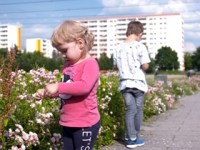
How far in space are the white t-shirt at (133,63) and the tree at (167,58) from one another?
119m

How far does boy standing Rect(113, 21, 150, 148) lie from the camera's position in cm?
496

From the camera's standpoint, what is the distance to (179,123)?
7402mm

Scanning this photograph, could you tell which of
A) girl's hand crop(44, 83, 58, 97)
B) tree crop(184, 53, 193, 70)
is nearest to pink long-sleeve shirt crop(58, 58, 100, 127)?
girl's hand crop(44, 83, 58, 97)

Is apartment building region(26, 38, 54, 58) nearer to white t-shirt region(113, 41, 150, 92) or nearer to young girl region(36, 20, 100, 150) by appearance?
white t-shirt region(113, 41, 150, 92)

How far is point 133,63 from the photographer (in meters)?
4.98

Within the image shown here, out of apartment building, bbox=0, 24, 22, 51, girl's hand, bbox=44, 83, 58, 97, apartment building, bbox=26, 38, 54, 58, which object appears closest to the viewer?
girl's hand, bbox=44, 83, 58, 97

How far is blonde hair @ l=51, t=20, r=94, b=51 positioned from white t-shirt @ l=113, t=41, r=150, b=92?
7.39 feet

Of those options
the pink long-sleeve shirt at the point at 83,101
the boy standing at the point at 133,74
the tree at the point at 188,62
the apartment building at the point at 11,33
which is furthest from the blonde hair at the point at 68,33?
the tree at the point at 188,62

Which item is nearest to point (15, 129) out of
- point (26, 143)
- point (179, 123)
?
point (26, 143)

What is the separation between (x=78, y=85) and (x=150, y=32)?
510 feet

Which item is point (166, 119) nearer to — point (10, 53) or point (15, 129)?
point (15, 129)

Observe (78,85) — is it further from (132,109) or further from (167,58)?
(167,58)

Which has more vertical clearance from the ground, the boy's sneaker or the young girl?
the young girl

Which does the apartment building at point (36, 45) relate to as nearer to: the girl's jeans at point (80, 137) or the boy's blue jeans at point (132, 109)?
the boy's blue jeans at point (132, 109)
